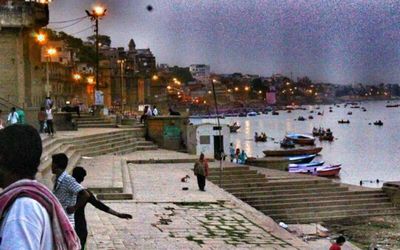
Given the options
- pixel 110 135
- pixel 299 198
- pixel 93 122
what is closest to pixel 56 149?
pixel 299 198

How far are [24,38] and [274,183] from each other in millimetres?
16252

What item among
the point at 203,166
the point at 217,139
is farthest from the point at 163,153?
the point at 203,166

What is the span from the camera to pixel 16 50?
31.2 metres

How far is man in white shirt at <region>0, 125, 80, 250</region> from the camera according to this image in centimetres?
240

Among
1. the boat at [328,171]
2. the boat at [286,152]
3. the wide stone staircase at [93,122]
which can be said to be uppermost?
the wide stone staircase at [93,122]

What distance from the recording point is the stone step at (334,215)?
2031cm

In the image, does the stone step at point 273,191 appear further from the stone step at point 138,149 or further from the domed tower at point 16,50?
the domed tower at point 16,50

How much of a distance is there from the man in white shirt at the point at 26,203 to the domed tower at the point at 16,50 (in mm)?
28834

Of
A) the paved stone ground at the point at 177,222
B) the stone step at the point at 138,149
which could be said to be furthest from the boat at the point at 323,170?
the paved stone ground at the point at 177,222

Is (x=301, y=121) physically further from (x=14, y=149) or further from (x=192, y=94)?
(x=14, y=149)

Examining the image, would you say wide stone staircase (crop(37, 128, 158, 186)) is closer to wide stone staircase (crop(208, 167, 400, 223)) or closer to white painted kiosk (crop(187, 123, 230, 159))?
white painted kiosk (crop(187, 123, 230, 159))

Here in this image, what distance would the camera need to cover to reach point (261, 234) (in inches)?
501

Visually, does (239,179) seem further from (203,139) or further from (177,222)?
(203,139)

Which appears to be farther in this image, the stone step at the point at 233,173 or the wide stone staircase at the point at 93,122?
the wide stone staircase at the point at 93,122
